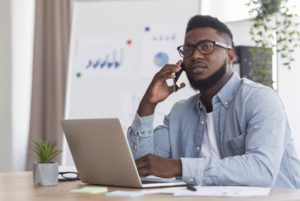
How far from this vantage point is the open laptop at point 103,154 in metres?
1.45

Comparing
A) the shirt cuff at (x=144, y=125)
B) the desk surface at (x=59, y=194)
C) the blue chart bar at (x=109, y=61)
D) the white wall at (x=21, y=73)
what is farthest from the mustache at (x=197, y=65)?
the white wall at (x=21, y=73)

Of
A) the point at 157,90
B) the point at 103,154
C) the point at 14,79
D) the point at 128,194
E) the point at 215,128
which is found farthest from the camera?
the point at 14,79

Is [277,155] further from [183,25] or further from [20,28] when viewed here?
[20,28]

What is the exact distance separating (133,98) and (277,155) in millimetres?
1671

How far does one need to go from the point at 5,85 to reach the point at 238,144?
2413 mm

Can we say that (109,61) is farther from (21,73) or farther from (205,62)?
(205,62)

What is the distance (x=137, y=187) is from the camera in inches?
57.9

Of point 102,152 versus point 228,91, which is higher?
point 228,91

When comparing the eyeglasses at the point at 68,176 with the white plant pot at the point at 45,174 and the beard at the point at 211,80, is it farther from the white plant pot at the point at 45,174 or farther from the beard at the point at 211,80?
the beard at the point at 211,80

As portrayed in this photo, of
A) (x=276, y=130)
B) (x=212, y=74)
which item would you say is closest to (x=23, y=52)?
(x=212, y=74)

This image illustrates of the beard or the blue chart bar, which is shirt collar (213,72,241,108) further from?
the blue chart bar

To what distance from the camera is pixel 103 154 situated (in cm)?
153

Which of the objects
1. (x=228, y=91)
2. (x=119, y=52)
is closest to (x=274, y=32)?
(x=119, y=52)

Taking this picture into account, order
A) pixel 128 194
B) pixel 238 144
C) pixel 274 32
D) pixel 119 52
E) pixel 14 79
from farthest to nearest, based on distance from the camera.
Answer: pixel 14 79, pixel 119 52, pixel 274 32, pixel 238 144, pixel 128 194
